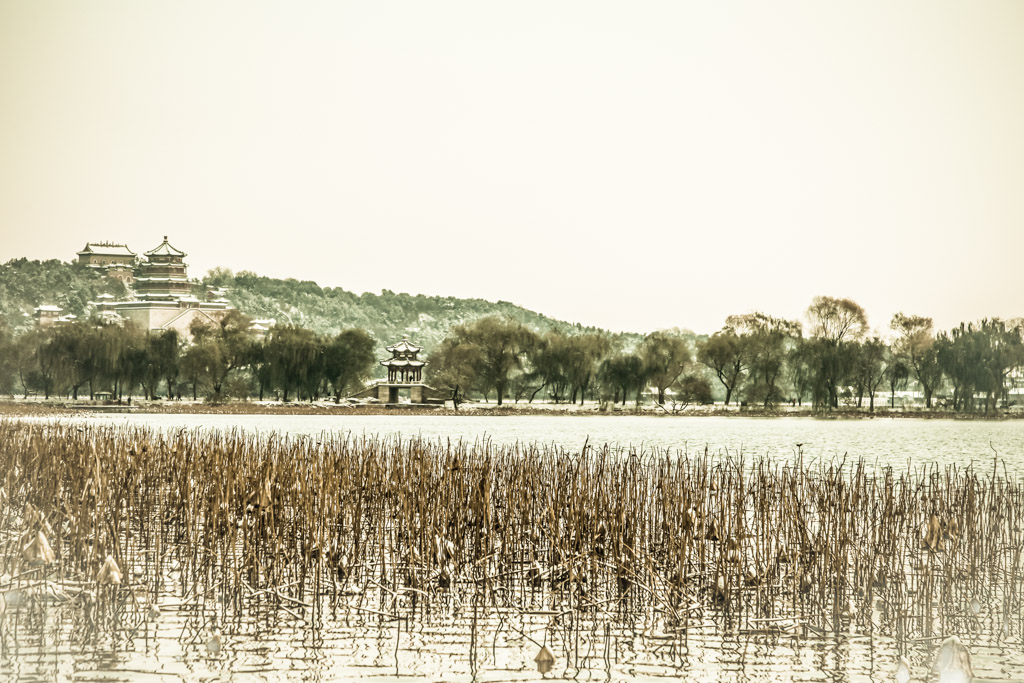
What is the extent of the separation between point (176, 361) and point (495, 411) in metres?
17.6

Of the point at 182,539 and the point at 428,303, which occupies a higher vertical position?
the point at 428,303

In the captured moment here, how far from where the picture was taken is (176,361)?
→ 5388cm

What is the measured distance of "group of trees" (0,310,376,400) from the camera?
1999 inches

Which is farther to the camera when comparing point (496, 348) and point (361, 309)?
point (361, 309)

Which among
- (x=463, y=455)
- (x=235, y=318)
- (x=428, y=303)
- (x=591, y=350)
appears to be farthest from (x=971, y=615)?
(x=428, y=303)

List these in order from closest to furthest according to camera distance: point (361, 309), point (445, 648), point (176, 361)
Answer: point (445, 648), point (176, 361), point (361, 309)

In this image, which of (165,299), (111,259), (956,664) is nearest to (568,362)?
(165,299)

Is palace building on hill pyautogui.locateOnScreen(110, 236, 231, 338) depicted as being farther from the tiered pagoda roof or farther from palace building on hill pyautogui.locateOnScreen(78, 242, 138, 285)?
the tiered pagoda roof

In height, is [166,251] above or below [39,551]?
above

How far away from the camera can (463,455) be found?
13.7m

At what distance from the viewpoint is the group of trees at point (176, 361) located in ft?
167

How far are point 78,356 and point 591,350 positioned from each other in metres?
27.1

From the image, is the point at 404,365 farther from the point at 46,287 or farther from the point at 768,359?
the point at 46,287

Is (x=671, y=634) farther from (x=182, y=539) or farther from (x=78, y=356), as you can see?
(x=78, y=356)
